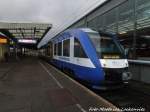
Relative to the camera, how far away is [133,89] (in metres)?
11.0

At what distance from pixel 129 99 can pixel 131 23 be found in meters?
6.35

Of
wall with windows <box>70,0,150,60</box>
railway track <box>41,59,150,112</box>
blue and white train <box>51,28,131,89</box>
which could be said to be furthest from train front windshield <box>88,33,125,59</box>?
wall with windows <box>70,0,150,60</box>

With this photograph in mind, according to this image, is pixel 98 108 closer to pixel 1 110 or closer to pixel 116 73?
pixel 1 110

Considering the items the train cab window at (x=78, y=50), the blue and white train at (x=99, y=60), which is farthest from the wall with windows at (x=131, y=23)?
the train cab window at (x=78, y=50)

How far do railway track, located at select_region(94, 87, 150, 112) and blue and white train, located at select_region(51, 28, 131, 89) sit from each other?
1.48 ft

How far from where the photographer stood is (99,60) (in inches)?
400

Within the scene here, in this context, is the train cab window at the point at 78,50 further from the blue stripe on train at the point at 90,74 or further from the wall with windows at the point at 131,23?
the wall with windows at the point at 131,23

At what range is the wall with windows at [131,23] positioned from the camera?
42.4ft

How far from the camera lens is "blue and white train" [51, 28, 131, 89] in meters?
9.92

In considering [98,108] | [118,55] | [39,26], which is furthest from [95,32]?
[39,26]

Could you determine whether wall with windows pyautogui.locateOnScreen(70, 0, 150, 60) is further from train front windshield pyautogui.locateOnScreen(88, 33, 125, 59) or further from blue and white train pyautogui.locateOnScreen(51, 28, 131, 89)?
blue and white train pyautogui.locateOnScreen(51, 28, 131, 89)

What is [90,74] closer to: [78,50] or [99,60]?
[99,60]

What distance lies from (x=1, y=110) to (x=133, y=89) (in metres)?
6.05

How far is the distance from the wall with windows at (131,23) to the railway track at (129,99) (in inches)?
113
